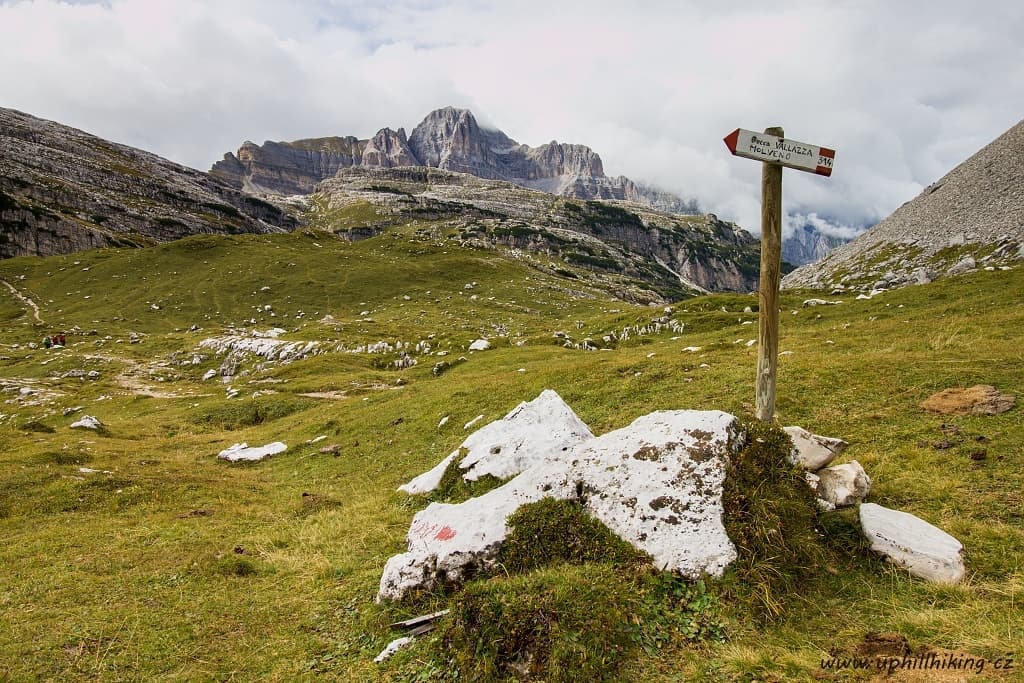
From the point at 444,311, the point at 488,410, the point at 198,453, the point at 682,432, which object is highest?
the point at 444,311

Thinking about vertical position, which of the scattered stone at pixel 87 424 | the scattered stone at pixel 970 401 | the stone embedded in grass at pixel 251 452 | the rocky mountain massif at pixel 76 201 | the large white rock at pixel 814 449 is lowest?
the stone embedded in grass at pixel 251 452

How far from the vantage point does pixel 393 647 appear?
7.24 meters

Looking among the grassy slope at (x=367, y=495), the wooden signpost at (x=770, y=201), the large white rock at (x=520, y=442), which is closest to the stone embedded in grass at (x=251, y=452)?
the grassy slope at (x=367, y=495)

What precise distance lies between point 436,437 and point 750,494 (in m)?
15.9

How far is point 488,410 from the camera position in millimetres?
22438

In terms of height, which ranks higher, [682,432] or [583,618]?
[682,432]

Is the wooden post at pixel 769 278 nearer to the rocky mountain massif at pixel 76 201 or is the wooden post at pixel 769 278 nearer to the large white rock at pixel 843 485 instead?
the large white rock at pixel 843 485

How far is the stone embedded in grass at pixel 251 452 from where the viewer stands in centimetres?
2319

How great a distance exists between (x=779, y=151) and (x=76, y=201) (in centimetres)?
21139

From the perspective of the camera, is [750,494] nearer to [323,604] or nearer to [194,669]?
[323,604]

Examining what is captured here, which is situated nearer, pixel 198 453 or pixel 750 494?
pixel 750 494

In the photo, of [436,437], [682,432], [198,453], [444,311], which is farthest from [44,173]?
[682,432]

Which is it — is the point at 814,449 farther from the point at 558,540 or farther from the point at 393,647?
the point at 393,647

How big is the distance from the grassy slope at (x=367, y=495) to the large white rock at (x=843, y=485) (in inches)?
34.5
